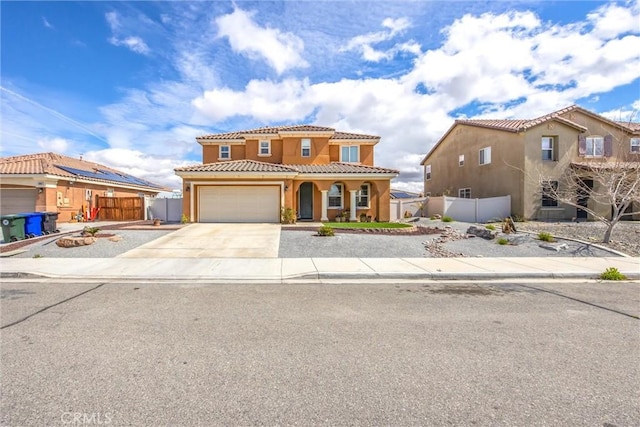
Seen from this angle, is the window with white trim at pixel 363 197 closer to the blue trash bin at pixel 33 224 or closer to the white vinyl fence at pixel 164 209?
the white vinyl fence at pixel 164 209

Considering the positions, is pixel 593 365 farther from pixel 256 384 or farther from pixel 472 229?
pixel 472 229

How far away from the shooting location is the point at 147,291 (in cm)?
667

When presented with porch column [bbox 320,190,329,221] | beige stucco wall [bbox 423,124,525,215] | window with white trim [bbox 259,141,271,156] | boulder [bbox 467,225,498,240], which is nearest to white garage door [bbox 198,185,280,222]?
porch column [bbox 320,190,329,221]


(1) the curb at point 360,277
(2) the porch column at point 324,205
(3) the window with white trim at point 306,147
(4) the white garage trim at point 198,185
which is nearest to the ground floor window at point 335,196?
(2) the porch column at point 324,205

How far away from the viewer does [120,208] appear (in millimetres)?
22625

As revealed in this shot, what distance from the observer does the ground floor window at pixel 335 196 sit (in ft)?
67.5

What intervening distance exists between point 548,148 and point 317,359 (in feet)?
80.8

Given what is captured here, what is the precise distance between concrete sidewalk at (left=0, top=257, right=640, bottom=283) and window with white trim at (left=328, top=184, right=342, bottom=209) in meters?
10.8

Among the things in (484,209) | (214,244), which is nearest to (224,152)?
(214,244)

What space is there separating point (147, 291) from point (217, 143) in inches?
757

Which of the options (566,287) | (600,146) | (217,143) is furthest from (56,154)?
(600,146)

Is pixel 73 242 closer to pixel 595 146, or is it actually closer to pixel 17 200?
pixel 17 200

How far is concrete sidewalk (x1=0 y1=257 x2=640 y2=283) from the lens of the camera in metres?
7.95

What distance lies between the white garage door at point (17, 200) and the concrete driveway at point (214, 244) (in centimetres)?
1256
